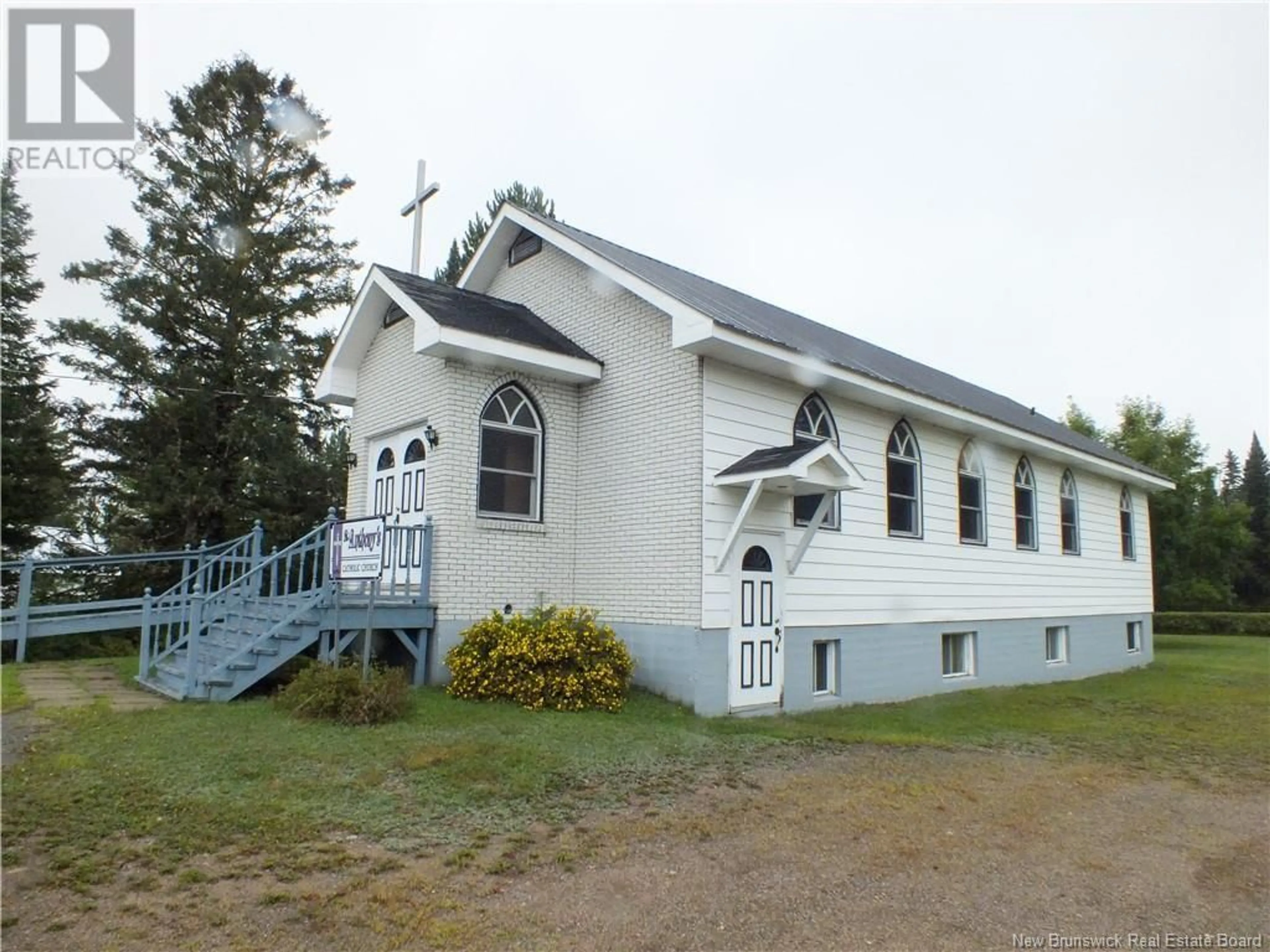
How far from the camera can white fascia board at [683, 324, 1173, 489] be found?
9.45 m

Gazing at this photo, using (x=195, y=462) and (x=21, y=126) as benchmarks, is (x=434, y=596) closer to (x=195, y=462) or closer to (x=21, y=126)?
(x=21, y=126)

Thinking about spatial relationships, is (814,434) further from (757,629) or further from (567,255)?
(567,255)

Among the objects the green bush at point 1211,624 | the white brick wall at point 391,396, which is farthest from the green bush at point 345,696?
the green bush at point 1211,624

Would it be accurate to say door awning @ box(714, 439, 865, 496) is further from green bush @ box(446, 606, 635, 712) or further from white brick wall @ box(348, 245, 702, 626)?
green bush @ box(446, 606, 635, 712)

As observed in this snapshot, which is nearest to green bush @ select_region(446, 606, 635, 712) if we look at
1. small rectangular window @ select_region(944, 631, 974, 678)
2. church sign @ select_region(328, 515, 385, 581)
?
church sign @ select_region(328, 515, 385, 581)

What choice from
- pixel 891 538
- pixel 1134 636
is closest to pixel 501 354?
pixel 891 538

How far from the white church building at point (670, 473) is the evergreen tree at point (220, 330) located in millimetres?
11039

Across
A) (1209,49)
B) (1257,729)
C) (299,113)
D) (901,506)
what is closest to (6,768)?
(901,506)

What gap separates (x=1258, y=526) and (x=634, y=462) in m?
61.8

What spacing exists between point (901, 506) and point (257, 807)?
1000cm

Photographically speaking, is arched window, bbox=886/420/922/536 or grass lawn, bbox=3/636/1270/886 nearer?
grass lawn, bbox=3/636/1270/886

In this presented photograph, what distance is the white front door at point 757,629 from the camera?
9758mm

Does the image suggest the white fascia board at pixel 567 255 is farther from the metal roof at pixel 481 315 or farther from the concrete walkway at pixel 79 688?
the concrete walkway at pixel 79 688

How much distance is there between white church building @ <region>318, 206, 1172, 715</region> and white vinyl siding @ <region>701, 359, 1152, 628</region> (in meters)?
0.04
